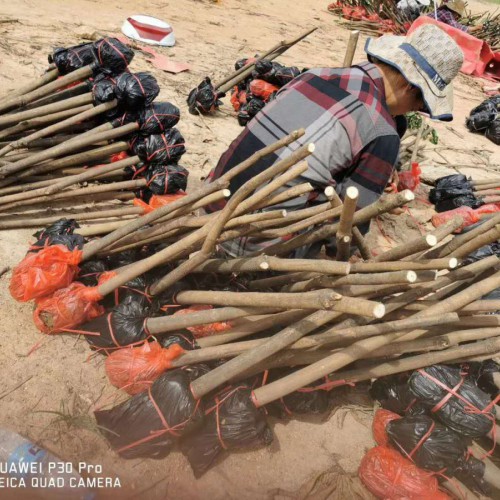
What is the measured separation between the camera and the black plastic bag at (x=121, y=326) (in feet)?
8.51

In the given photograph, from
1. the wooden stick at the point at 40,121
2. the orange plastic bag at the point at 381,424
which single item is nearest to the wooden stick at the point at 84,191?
the wooden stick at the point at 40,121

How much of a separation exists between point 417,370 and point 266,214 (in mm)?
1212

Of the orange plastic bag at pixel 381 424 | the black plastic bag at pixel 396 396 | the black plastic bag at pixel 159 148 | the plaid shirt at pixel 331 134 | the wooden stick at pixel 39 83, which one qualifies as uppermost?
the plaid shirt at pixel 331 134

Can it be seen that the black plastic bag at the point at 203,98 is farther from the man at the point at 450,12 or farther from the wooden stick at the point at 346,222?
the man at the point at 450,12

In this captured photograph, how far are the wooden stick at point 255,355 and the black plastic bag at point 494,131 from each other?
644cm

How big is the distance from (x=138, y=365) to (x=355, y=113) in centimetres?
183

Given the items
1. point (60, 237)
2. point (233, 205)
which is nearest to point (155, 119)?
point (60, 237)

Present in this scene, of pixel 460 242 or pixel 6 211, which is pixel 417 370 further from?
pixel 6 211

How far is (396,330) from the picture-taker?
2.36m

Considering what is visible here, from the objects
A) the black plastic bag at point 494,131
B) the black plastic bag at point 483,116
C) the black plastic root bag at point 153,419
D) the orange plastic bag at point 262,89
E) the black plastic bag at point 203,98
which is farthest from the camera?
the black plastic bag at point 483,116

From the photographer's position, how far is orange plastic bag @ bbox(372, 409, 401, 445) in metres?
2.56

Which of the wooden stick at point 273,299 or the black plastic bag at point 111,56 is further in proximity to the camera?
the black plastic bag at point 111,56

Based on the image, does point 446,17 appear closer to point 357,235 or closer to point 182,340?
point 357,235

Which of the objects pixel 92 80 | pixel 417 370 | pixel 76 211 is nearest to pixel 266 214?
pixel 417 370
